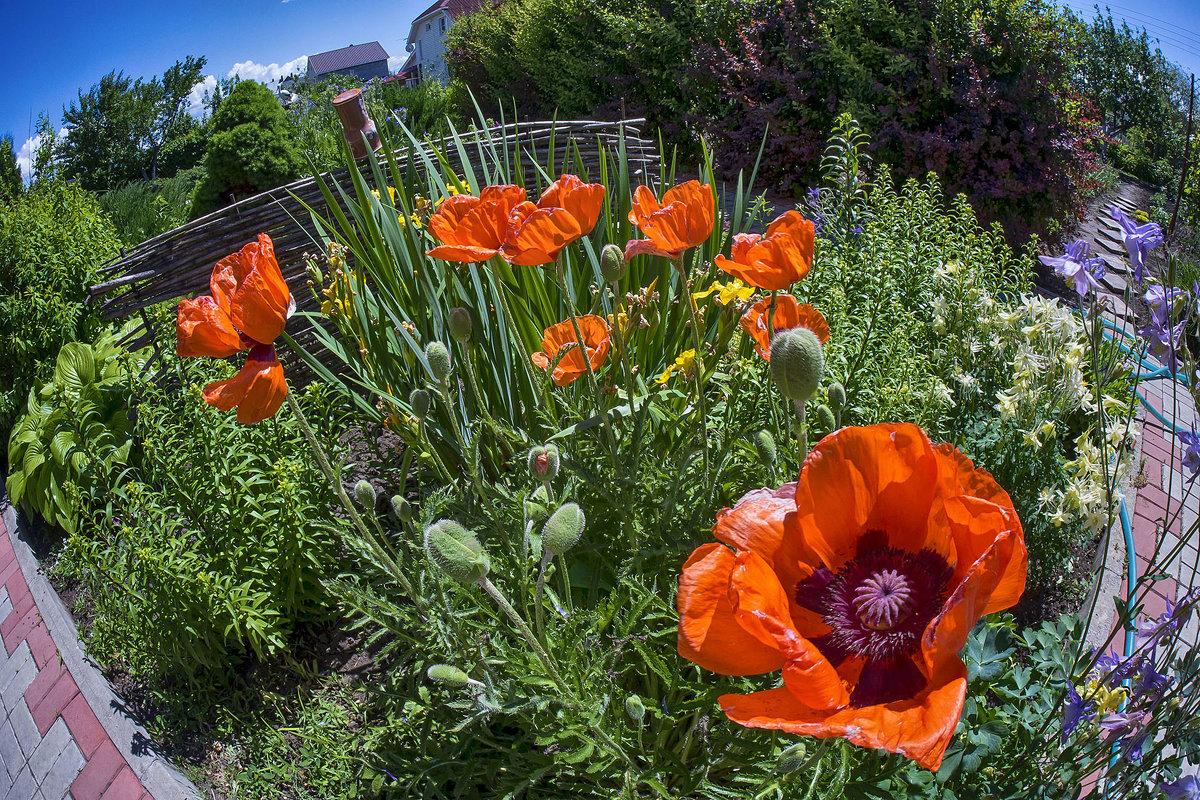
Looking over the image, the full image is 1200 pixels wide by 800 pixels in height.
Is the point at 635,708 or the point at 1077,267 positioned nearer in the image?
the point at 635,708

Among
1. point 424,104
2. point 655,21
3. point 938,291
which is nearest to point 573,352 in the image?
point 938,291

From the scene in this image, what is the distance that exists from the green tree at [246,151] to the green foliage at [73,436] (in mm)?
5493

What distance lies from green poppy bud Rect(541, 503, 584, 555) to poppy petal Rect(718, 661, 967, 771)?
0.96 feet

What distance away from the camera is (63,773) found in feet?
8.25

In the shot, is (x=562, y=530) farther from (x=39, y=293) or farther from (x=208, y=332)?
(x=39, y=293)

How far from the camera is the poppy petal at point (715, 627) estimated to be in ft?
2.45

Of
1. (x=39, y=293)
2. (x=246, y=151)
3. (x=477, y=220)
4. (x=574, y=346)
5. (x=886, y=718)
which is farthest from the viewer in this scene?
(x=246, y=151)

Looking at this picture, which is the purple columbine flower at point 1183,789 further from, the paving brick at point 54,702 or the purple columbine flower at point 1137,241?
the paving brick at point 54,702

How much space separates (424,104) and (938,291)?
11248mm

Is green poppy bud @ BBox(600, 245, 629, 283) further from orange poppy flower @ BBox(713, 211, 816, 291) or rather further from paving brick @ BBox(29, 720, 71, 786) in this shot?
paving brick @ BBox(29, 720, 71, 786)

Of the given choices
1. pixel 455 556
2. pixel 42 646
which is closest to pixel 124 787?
pixel 42 646

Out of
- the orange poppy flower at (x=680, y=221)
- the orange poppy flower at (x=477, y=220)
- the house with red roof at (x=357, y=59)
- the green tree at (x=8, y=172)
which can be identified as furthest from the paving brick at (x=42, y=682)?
the house with red roof at (x=357, y=59)

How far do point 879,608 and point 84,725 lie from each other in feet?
9.77

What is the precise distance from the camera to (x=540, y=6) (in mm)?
10094
